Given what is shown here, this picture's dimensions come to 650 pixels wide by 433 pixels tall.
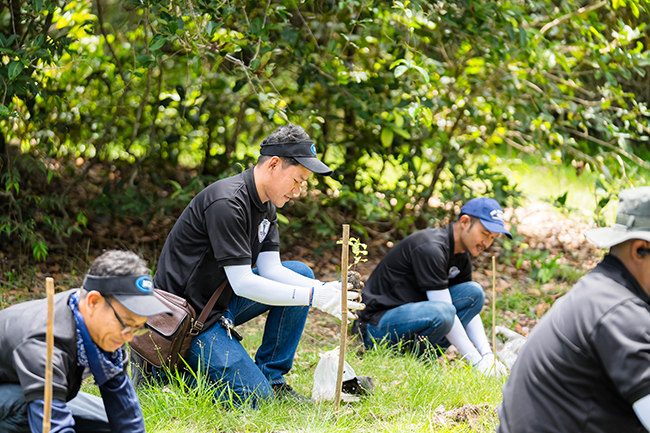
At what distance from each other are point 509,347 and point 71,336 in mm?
2931

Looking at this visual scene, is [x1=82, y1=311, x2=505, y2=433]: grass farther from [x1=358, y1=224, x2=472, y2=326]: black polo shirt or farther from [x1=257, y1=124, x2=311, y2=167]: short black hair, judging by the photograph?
[x1=257, y1=124, x2=311, y2=167]: short black hair

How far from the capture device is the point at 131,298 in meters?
1.82

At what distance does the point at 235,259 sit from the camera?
2.78 metres

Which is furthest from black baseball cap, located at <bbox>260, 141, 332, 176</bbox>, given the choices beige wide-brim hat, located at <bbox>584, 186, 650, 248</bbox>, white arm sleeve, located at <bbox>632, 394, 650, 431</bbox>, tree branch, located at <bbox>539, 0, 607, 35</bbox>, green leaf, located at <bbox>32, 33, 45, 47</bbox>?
tree branch, located at <bbox>539, 0, 607, 35</bbox>

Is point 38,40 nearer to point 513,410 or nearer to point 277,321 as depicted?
point 277,321

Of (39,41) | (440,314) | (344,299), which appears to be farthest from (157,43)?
(440,314)

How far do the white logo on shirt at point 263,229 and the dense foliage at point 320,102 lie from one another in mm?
1243

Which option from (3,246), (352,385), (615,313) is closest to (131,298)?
(615,313)

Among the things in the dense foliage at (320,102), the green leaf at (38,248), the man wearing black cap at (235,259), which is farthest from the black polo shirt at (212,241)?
the green leaf at (38,248)

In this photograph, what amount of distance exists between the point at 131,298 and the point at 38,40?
2.65 meters

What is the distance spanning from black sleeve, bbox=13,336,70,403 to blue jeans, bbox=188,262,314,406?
99 centimetres

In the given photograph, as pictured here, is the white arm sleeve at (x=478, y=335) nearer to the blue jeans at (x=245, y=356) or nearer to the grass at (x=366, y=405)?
the grass at (x=366, y=405)

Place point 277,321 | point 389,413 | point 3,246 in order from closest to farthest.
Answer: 1. point 389,413
2. point 277,321
3. point 3,246

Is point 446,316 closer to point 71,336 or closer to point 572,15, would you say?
point 71,336
